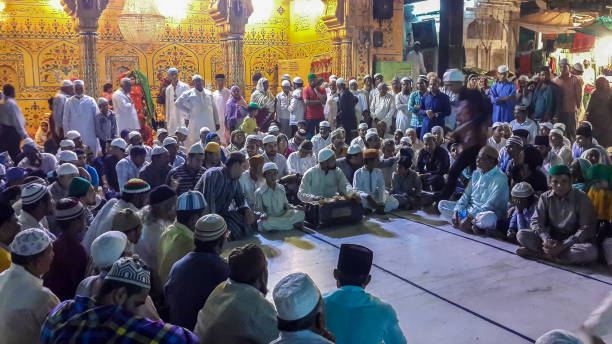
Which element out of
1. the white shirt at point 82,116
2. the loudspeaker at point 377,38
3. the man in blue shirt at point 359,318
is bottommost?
the man in blue shirt at point 359,318

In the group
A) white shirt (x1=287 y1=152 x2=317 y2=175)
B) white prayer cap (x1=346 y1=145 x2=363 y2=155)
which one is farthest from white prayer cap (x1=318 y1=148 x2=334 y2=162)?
white shirt (x1=287 y1=152 x2=317 y2=175)

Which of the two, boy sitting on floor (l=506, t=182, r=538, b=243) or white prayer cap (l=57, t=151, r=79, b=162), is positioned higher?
white prayer cap (l=57, t=151, r=79, b=162)

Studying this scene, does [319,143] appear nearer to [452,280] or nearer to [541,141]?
[541,141]

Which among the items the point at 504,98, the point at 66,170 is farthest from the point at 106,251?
the point at 504,98

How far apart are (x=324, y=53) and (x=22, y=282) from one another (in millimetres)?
10587

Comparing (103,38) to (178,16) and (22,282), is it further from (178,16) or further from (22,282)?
(22,282)

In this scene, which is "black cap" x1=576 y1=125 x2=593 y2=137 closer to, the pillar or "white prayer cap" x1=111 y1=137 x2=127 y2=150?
"white prayer cap" x1=111 y1=137 x2=127 y2=150

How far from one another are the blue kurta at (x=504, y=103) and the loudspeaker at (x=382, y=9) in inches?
135

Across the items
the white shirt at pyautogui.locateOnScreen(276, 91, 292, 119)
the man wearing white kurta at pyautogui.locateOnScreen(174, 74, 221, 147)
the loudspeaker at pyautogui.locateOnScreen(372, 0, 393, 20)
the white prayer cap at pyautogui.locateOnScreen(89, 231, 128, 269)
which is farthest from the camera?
the loudspeaker at pyautogui.locateOnScreen(372, 0, 393, 20)

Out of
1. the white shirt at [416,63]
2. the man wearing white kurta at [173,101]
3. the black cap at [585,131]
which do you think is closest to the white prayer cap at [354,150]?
the black cap at [585,131]

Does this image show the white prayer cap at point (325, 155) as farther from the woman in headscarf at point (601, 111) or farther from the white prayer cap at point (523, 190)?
the woman in headscarf at point (601, 111)

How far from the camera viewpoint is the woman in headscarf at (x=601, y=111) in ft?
26.8

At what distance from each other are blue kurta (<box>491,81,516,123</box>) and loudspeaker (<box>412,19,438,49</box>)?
14.5ft

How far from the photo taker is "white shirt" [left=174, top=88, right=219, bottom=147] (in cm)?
846
